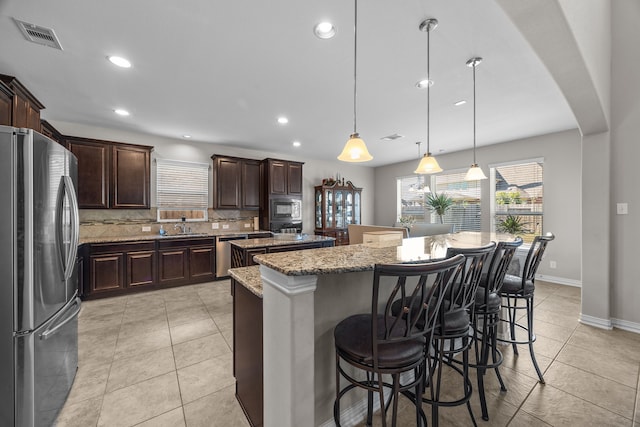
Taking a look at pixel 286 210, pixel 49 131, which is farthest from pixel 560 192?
pixel 49 131

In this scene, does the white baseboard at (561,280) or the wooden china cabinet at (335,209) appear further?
the wooden china cabinet at (335,209)

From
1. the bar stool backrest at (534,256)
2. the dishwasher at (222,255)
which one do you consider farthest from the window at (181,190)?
the bar stool backrest at (534,256)

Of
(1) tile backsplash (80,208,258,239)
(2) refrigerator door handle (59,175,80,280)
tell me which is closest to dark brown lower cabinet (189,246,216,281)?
(1) tile backsplash (80,208,258,239)

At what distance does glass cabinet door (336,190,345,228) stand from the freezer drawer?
5.44 metres

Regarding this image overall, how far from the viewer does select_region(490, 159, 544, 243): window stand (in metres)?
4.84

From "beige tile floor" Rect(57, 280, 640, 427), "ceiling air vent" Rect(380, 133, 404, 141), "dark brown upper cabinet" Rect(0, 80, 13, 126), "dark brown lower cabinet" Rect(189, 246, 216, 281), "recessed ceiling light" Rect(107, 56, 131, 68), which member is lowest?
"beige tile floor" Rect(57, 280, 640, 427)

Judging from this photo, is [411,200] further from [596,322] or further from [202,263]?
[202,263]

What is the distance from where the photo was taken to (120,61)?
2414 millimetres

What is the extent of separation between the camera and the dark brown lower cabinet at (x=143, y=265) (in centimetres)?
373

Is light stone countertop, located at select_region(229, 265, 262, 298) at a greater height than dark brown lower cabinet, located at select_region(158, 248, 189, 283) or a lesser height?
greater

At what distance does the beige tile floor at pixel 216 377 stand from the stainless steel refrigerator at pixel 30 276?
393 millimetres

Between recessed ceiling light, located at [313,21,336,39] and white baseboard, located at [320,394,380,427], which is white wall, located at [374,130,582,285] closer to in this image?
recessed ceiling light, located at [313,21,336,39]

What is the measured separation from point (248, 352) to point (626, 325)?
401 centimetres

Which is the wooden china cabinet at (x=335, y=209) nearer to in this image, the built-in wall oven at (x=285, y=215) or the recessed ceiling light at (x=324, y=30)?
the built-in wall oven at (x=285, y=215)
